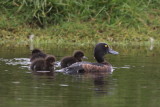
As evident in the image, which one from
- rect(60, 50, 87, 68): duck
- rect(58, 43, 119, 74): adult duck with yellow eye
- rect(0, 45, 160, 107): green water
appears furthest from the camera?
rect(60, 50, 87, 68): duck

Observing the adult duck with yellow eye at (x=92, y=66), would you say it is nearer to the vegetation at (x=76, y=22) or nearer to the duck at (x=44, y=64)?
the duck at (x=44, y=64)

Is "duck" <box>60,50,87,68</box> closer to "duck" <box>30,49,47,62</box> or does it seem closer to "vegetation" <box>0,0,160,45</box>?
"duck" <box>30,49,47,62</box>

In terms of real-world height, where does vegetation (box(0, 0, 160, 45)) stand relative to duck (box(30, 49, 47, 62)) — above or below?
above

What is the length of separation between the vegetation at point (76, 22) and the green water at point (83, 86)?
4.97 m

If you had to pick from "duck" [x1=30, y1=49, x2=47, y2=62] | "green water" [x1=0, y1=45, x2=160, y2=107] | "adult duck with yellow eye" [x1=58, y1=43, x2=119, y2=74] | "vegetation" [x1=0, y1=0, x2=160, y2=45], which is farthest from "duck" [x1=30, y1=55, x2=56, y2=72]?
"vegetation" [x1=0, y1=0, x2=160, y2=45]

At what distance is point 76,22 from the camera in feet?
70.1

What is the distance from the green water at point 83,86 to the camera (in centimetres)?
924

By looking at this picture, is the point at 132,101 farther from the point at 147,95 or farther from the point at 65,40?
the point at 65,40

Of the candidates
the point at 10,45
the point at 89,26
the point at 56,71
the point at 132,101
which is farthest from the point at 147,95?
the point at 89,26

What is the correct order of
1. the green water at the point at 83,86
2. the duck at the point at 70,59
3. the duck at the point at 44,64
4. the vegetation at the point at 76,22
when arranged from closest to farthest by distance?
the green water at the point at 83,86
the duck at the point at 44,64
the duck at the point at 70,59
the vegetation at the point at 76,22

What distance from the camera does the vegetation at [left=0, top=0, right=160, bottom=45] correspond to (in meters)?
20.6

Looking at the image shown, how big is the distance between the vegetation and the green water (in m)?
4.97

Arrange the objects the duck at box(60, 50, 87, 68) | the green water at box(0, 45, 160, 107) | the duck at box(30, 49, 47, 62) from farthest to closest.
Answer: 1. the duck at box(30, 49, 47, 62)
2. the duck at box(60, 50, 87, 68)
3. the green water at box(0, 45, 160, 107)

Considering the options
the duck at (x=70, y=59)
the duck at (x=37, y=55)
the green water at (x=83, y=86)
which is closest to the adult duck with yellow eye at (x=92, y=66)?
the green water at (x=83, y=86)
